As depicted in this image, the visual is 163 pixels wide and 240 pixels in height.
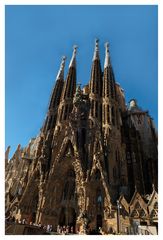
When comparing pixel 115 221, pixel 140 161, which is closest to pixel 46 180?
pixel 115 221

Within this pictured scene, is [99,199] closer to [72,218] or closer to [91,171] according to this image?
[91,171]

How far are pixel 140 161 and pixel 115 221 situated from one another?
1069 centimetres

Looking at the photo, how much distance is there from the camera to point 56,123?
3500cm

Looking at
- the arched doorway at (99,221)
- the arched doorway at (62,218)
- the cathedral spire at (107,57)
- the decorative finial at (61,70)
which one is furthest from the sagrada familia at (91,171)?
the decorative finial at (61,70)

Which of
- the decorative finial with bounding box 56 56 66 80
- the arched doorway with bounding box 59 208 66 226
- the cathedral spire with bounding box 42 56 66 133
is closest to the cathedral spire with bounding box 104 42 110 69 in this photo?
the cathedral spire with bounding box 42 56 66 133

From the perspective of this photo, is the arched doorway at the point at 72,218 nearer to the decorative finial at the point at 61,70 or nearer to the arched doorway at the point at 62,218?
the arched doorway at the point at 62,218

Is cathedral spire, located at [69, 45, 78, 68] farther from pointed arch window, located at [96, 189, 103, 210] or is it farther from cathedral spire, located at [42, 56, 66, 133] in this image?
pointed arch window, located at [96, 189, 103, 210]

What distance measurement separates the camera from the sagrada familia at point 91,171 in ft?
76.4

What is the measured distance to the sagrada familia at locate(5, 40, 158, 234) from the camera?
76.4 feet

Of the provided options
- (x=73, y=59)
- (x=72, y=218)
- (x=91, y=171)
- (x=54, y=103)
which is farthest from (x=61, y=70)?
(x=72, y=218)

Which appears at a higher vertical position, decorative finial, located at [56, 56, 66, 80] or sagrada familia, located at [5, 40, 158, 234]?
decorative finial, located at [56, 56, 66, 80]

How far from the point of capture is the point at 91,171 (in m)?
26.1

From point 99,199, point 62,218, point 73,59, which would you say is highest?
point 73,59
